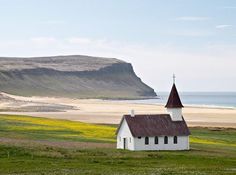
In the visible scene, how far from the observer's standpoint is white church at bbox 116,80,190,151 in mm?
61719

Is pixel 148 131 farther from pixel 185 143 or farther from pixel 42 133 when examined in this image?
pixel 42 133

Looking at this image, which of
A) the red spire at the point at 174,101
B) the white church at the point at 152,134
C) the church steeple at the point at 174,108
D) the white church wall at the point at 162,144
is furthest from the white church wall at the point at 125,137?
the red spire at the point at 174,101

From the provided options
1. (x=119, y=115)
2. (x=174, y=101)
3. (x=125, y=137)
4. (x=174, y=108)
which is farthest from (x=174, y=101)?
(x=119, y=115)

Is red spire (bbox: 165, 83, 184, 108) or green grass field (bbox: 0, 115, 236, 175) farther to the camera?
red spire (bbox: 165, 83, 184, 108)

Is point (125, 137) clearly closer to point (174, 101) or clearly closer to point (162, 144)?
point (162, 144)

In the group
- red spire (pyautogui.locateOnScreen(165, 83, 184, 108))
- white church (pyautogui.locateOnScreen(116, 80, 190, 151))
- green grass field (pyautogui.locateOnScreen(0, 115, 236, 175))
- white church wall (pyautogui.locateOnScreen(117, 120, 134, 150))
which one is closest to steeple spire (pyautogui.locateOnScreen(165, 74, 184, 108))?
red spire (pyautogui.locateOnScreen(165, 83, 184, 108))

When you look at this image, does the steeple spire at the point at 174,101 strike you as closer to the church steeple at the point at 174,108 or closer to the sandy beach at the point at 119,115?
the church steeple at the point at 174,108

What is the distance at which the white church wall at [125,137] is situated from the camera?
61.8 m

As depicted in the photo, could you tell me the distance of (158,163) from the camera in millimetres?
46000

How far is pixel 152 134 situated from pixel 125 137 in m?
2.77

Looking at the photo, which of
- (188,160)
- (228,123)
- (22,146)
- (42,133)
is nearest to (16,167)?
(22,146)

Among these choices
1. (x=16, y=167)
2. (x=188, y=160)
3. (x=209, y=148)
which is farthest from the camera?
(x=209, y=148)

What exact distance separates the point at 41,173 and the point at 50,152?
11.4 metres

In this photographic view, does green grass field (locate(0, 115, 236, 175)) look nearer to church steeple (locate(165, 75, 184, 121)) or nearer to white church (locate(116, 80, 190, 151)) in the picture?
white church (locate(116, 80, 190, 151))
